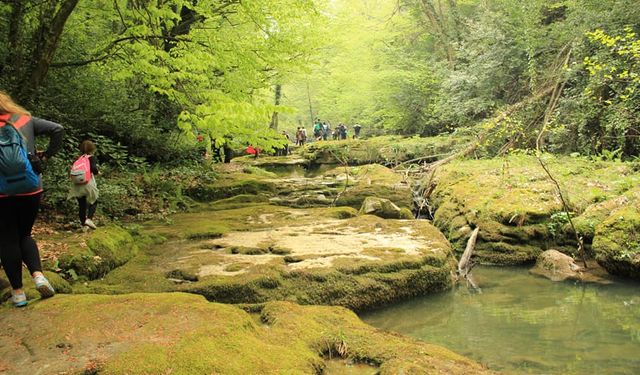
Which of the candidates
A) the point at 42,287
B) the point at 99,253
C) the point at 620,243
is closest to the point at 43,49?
the point at 99,253

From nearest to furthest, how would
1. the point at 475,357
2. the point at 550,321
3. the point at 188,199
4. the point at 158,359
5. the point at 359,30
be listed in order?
the point at 158,359
the point at 475,357
the point at 550,321
the point at 188,199
the point at 359,30

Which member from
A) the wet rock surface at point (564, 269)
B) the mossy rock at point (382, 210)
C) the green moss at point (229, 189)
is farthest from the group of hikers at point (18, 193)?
the green moss at point (229, 189)

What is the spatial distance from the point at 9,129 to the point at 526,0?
1635 cm

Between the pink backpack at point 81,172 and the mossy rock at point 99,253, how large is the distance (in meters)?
0.82

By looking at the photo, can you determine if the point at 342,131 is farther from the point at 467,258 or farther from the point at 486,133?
the point at 467,258

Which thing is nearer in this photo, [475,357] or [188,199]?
[475,357]

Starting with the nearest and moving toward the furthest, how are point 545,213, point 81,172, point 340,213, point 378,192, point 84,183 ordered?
1. point 81,172
2. point 84,183
3. point 545,213
4. point 340,213
5. point 378,192

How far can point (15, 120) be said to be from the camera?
3.74 meters

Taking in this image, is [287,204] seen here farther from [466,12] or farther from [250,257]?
[466,12]

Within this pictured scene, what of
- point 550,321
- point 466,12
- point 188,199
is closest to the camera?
point 550,321

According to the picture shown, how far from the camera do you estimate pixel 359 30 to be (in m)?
29.0

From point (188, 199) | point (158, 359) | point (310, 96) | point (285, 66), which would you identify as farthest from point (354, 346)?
point (310, 96)

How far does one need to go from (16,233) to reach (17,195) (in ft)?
1.23

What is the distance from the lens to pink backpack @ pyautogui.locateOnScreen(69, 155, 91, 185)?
260 inches
